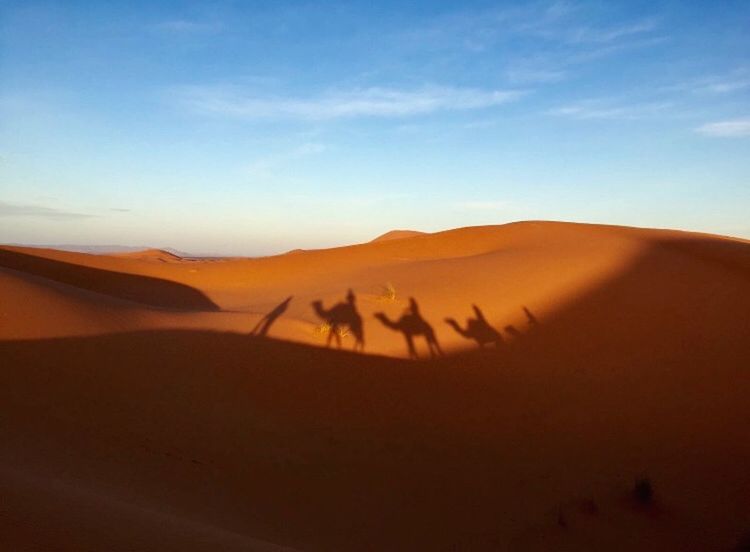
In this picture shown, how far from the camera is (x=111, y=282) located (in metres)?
18.2

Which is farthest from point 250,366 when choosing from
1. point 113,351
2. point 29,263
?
point 29,263

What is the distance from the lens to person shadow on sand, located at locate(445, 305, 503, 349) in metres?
10.4

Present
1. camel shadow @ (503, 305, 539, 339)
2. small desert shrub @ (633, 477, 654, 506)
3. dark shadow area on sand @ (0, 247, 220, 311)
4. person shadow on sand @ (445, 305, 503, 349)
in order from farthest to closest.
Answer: dark shadow area on sand @ (0, 247, 220, 311) → camel shadow @ (503, 305, 539, 339) → person shadow on sand @ (445, 305, 503, 349) → small desert shrub @ (633, 477, 654, 506)

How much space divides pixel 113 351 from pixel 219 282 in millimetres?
13599

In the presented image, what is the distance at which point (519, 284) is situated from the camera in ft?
43.7

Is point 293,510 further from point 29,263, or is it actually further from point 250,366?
point 29,263

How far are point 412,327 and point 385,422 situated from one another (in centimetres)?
399

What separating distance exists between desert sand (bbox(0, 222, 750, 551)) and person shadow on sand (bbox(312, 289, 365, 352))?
0.16m

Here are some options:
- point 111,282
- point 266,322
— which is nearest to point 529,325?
point 266,322

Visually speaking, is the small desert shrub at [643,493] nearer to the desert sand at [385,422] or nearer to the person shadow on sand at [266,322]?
the desert sand at [385,422]

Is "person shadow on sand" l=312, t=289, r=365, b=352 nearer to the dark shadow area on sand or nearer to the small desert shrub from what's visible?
the dark shadow area on sand

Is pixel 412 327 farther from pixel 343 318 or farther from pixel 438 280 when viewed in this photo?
pixel 438 280

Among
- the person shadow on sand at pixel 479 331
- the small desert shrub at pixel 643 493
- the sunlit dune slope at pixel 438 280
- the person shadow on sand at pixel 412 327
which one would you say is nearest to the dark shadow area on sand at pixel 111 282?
the sunlit dune slope at pixel 438 280

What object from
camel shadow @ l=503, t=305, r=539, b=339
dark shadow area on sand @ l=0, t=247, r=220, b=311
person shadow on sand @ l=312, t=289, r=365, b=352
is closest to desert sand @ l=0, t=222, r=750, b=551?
camel shadow @ l=503, t=305, r=539, b=339
